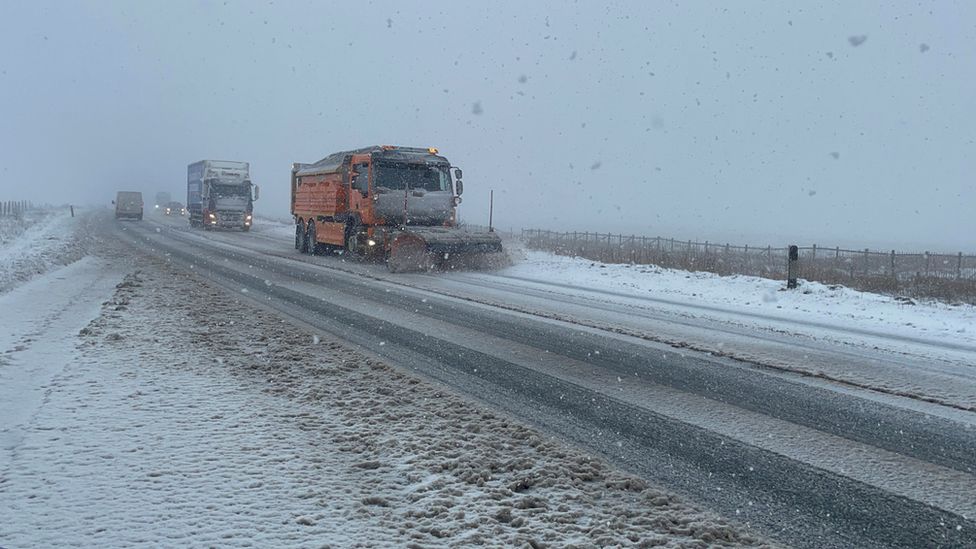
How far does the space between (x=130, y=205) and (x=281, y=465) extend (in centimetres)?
5806

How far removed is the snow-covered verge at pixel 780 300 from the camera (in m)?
11.0

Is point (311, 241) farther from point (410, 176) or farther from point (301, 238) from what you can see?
point (410, 176)

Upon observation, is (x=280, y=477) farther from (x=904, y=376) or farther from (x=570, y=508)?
(x=904, y=376)

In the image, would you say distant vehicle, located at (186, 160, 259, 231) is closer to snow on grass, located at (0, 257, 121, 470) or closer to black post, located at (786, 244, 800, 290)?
snow on grass, located at (0, 257, 121, 470)

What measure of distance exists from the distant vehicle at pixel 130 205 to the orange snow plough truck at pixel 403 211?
40250 millimetres

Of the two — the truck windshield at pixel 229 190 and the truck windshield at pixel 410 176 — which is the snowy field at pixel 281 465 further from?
the truck windshield at pixel 229 190

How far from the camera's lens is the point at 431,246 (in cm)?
1811

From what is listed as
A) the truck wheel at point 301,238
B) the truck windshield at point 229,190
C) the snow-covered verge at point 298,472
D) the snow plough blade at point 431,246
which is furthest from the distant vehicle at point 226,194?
the snow-covered verge at point 298,472

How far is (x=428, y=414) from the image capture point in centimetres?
538

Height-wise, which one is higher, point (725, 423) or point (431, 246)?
point (431, 246)

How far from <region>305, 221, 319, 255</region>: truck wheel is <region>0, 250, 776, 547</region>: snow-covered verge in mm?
18012

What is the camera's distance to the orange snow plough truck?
18.7 m

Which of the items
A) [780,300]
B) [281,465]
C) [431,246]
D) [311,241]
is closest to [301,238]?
[311,241]

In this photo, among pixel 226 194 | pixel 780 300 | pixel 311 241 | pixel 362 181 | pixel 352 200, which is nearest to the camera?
pixel 780 300
